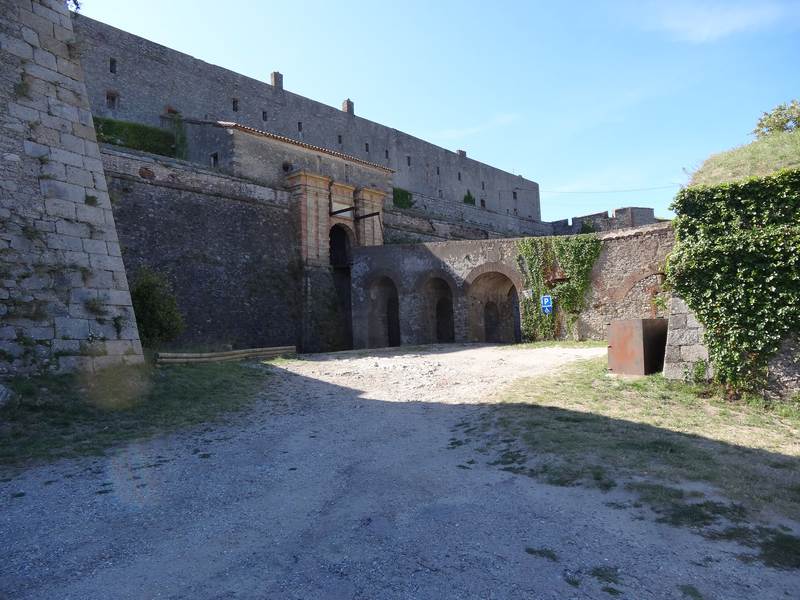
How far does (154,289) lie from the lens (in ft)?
42.7

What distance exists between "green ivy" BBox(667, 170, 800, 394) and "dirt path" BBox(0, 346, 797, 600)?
14.8 ft

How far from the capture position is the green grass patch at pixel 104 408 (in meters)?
6.15

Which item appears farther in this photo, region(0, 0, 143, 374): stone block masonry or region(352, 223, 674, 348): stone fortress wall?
region(352, 223, 674, 348): stone fortress wall

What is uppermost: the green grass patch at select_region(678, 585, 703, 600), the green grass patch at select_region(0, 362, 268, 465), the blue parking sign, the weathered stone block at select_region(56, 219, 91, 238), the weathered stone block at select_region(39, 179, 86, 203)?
the weathered stone block at select_region(39, 179, 86, 203)

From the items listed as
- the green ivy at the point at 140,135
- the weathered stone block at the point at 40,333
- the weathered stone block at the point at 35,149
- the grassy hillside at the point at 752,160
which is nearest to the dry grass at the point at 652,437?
the grassy hillside at the point at 752,160

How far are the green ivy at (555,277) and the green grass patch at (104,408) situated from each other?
33.9 feet

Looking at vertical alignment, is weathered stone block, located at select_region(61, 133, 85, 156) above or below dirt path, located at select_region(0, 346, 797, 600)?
above

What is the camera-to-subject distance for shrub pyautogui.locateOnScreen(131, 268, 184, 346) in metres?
12.7

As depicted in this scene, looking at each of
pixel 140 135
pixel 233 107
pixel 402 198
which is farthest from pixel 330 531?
pixel 402 198

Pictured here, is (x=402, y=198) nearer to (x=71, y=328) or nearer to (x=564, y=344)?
(x=564, y=344)

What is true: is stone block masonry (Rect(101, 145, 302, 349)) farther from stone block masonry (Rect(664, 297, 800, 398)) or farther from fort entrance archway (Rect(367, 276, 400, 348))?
stone block masonry (Rect(664, 297, 800, 398))

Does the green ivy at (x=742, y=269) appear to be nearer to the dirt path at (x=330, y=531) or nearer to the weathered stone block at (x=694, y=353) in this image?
the weathered stone block at (x=694, y=353)

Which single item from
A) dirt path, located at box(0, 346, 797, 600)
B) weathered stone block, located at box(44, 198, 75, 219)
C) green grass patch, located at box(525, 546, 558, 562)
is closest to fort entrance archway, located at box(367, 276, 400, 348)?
weathered stone block, located at box(44, 198, 75, 219)

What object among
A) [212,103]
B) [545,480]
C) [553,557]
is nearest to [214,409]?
[545,480]
